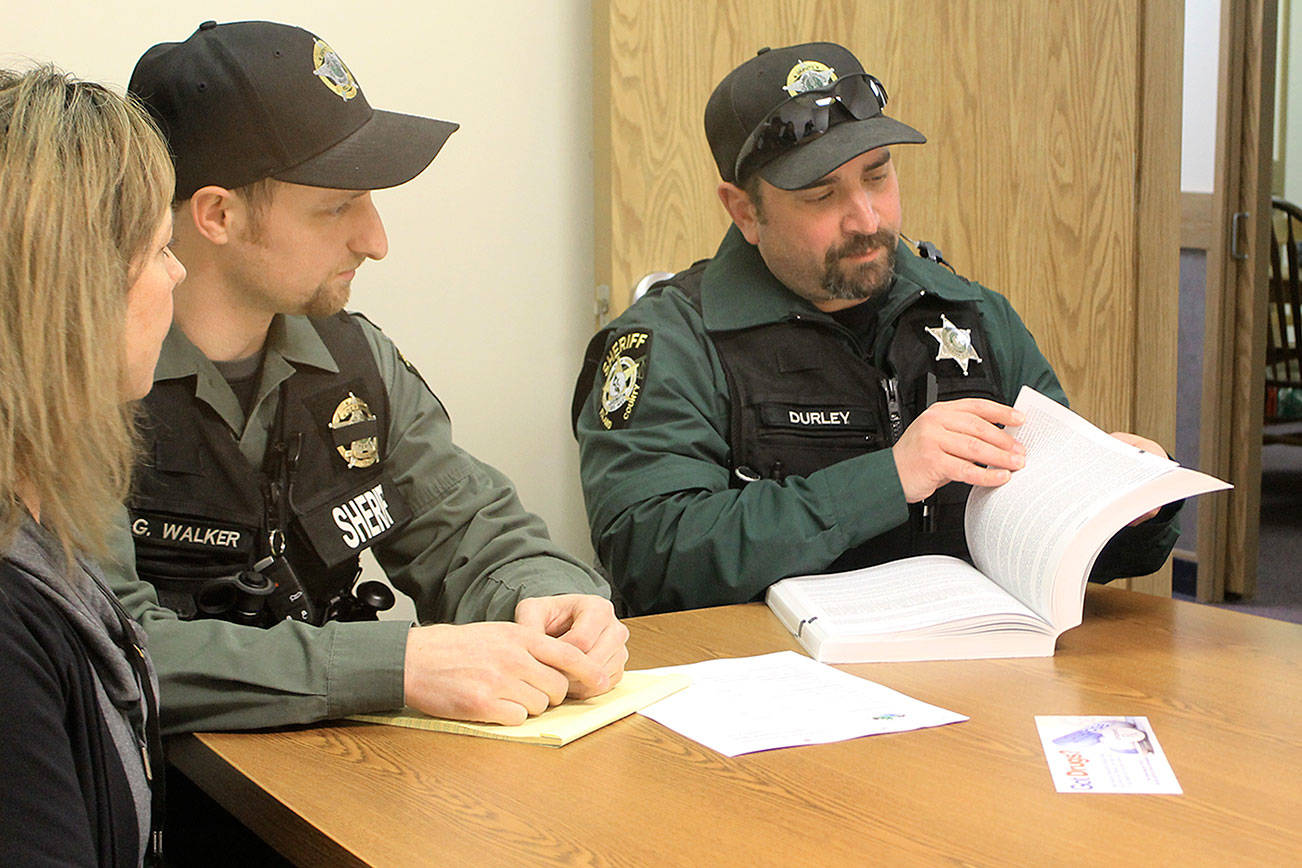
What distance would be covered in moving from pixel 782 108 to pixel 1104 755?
3.56ft

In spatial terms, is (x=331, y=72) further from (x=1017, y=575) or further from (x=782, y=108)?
Answer: (x=1017, y=575)

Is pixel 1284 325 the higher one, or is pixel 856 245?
pixel 856 245

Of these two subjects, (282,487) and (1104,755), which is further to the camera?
(282,487)

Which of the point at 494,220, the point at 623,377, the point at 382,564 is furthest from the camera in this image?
the point at 494,220

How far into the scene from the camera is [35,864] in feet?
2.40

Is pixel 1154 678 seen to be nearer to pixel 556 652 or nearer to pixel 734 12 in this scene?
pixel 556 652

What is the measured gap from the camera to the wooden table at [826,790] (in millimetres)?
844

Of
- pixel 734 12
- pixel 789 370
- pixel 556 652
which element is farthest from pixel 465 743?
pixel 734 12

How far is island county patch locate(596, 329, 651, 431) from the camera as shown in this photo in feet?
5.68

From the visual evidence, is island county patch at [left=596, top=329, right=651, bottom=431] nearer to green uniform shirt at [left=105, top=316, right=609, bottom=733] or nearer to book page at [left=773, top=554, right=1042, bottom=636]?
green uniform shirt at [left=105, top=316, right=609, bottom=733]

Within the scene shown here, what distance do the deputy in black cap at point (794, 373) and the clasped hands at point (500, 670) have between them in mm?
422

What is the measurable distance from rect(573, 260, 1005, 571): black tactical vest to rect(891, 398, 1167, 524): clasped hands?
0.21 metres

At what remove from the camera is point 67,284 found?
2.77 feet

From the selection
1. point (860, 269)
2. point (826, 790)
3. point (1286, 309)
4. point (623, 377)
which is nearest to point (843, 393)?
point (860, 269)
